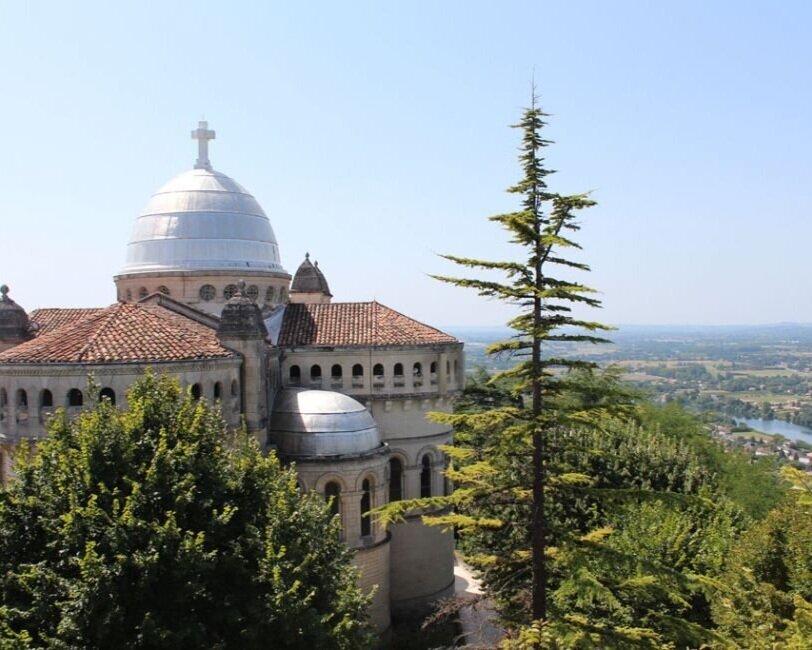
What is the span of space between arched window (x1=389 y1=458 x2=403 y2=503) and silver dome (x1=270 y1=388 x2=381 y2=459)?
11.2 ft

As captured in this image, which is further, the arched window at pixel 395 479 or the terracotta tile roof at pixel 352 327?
the arched window at pixel 395 479

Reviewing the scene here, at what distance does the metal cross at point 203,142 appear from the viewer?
4459 cm

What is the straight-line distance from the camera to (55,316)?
39.5m

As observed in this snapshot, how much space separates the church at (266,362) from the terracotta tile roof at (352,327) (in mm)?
86

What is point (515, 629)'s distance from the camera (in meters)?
19.2

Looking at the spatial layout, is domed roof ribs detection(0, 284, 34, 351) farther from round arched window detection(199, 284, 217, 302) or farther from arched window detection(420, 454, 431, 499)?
arched window detection(420, 454, 431, 499)

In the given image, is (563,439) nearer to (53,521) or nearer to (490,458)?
(490,458)

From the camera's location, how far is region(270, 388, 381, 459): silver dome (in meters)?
32.3

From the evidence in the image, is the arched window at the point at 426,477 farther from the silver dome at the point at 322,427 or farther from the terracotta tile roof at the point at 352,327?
the terracotta tile roof at the point at 352,327

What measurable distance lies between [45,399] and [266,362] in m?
8.59

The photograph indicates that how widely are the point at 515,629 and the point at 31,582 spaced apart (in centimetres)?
1079

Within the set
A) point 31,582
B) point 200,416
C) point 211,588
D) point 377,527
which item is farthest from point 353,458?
point 31,582

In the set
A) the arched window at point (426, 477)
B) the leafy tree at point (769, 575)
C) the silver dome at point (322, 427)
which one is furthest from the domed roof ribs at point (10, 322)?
the leafy tree at point (769, 575)

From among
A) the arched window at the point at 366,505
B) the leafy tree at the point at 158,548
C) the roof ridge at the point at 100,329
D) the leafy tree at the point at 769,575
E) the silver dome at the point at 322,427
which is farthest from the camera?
the arched window at the point at 366,505
